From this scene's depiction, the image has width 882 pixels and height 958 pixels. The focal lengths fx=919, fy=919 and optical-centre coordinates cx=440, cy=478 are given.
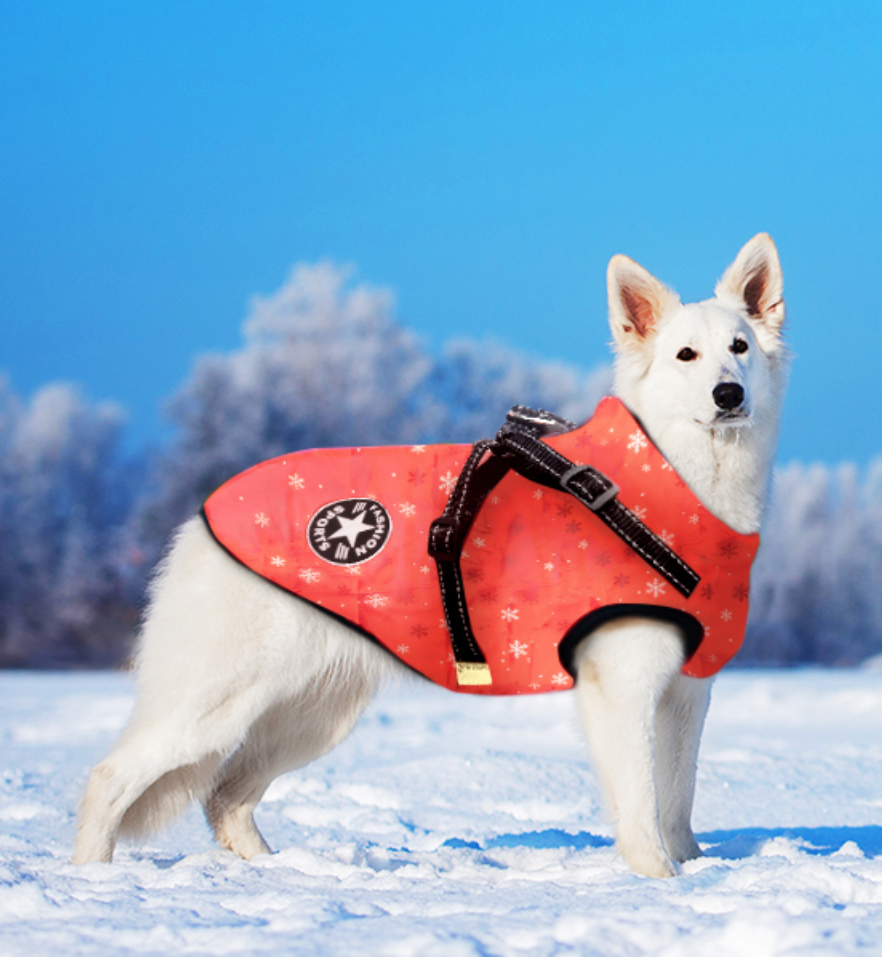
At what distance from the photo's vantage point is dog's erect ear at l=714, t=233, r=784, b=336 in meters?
3.29

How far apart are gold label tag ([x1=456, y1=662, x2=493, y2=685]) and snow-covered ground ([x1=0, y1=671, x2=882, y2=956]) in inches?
10.2

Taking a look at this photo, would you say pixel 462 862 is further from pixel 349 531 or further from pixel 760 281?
pixel 760 281

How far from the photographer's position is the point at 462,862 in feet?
9.82

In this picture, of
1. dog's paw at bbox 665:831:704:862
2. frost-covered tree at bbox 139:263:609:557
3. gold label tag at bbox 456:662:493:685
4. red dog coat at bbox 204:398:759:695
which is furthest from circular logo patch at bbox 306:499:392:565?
frost-covered tree at bbox 139:263:609:557

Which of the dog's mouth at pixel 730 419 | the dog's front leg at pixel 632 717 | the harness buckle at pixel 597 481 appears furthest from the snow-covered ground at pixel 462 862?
the dog's mouth at pixel 730 419

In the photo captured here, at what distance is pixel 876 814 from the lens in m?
4.50

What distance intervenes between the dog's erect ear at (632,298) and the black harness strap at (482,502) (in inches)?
20.7

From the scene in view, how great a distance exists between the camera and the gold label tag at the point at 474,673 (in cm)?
301

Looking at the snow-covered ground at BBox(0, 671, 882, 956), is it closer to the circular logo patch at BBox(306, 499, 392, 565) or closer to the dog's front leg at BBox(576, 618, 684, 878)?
the dog's front leg at BBox(576, 618, 684, 878)

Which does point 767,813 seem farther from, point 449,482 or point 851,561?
point 851,561

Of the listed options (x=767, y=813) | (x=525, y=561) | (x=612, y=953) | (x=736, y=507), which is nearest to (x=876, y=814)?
(x=767, y=813)

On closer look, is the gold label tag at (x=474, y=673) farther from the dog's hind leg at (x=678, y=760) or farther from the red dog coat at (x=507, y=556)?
the dog's hind leg at (x=678, y=760)

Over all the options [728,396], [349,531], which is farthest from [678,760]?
[349,531]

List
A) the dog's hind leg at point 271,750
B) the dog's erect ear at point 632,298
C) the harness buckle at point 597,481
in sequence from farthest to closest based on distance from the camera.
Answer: the dog's hind leg at point 271,750, the dog's erect ear at point 632,298, the harness buckle at point 597,481
